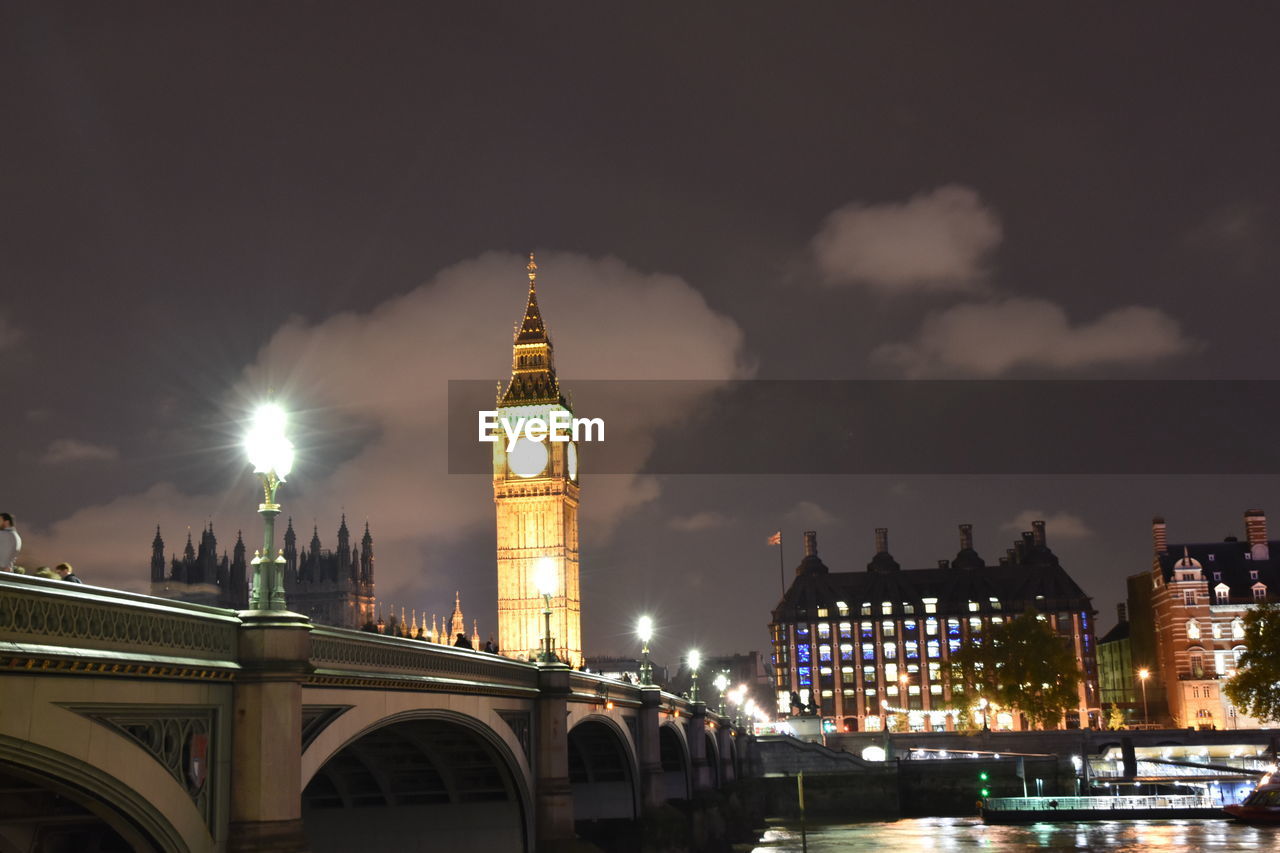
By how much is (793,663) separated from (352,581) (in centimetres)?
6085

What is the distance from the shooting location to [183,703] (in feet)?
56.7

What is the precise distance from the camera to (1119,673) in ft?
628

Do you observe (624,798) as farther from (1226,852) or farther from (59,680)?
(59,680)

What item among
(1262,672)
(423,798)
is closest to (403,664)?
(423,798)

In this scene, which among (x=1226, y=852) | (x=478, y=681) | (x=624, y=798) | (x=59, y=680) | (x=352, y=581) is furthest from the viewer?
(x=352, y=581)

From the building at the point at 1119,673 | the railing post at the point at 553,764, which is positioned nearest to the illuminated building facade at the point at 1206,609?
the building at the point at 1119,673

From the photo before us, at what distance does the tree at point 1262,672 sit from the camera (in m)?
94.3

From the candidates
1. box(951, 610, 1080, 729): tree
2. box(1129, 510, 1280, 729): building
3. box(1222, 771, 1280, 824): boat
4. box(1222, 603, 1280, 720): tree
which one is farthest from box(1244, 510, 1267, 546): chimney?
Answer: box(1222, 771, 1280, 824): boat

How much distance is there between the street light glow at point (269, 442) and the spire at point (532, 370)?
470 feet

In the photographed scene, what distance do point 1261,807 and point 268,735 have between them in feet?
228

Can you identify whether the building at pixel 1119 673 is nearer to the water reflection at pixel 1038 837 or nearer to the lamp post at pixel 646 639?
the water reflection at pixel 1038 837

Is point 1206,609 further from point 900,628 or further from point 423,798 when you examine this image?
point 423,798

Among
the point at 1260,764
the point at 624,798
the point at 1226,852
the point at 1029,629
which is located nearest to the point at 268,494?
the point at 624,798

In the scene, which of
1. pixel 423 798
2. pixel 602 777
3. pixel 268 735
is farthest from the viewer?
pixel 602 777
